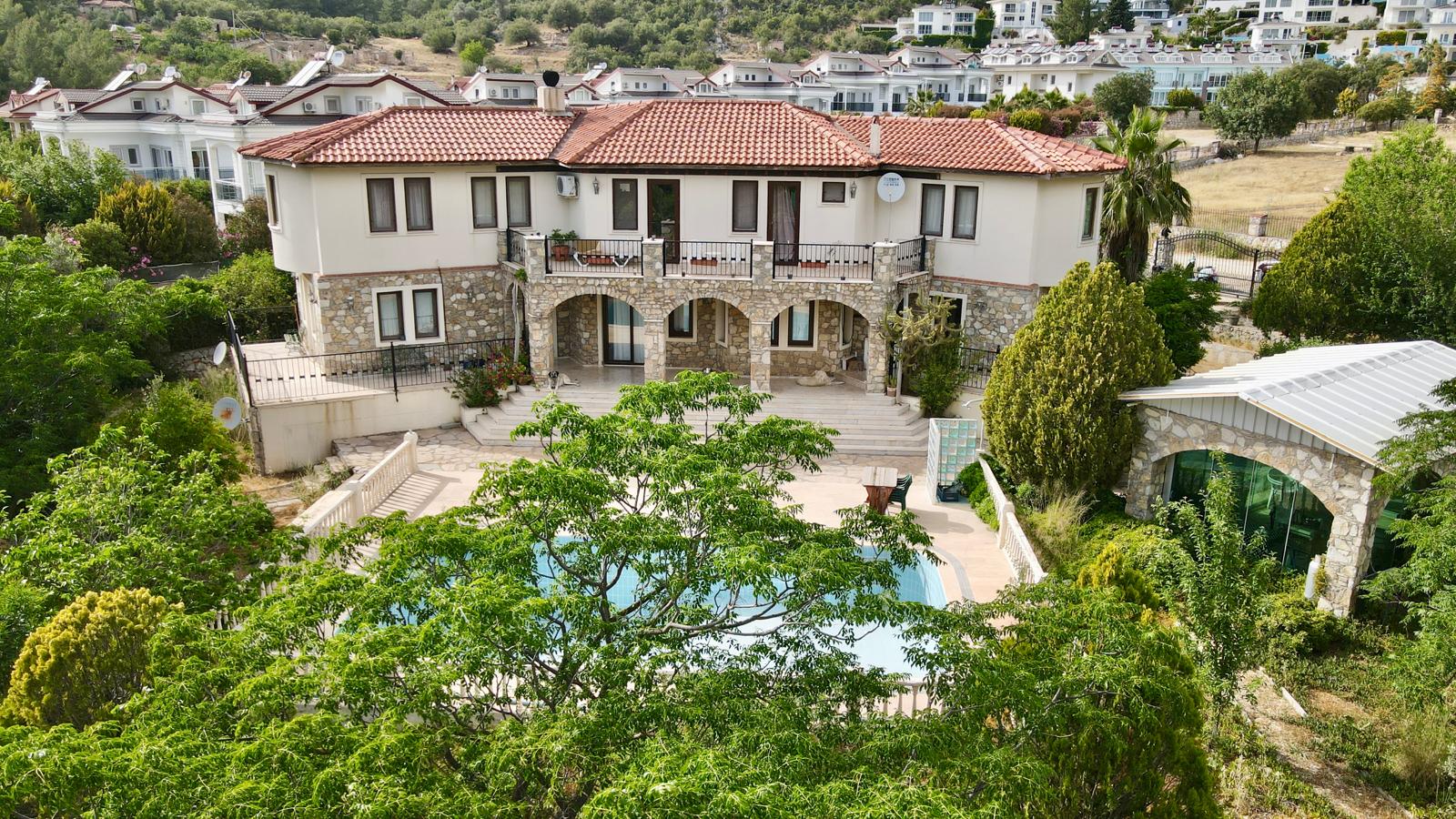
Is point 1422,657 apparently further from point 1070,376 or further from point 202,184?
Answer: point 202,184

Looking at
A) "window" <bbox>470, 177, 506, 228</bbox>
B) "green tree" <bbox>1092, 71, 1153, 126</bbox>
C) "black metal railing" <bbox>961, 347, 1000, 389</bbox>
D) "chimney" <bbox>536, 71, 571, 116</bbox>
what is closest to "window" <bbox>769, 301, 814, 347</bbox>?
"black metal railing" <bbox>961, 347, 1000, 389</bbox>

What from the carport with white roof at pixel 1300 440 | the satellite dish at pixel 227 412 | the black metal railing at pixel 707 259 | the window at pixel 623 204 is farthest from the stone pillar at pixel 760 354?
the satellite dish at pixel 227 412

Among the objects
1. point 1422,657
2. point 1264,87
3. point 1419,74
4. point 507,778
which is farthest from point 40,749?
point 1419,74

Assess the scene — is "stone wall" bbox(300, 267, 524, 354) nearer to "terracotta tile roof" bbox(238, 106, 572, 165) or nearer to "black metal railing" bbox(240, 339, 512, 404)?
"black metal railing" bbox(240, 339, 512, 404)

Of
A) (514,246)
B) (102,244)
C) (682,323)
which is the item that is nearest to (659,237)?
(682,323)

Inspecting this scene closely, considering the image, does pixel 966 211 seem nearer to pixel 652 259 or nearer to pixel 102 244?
pixel 652 259
